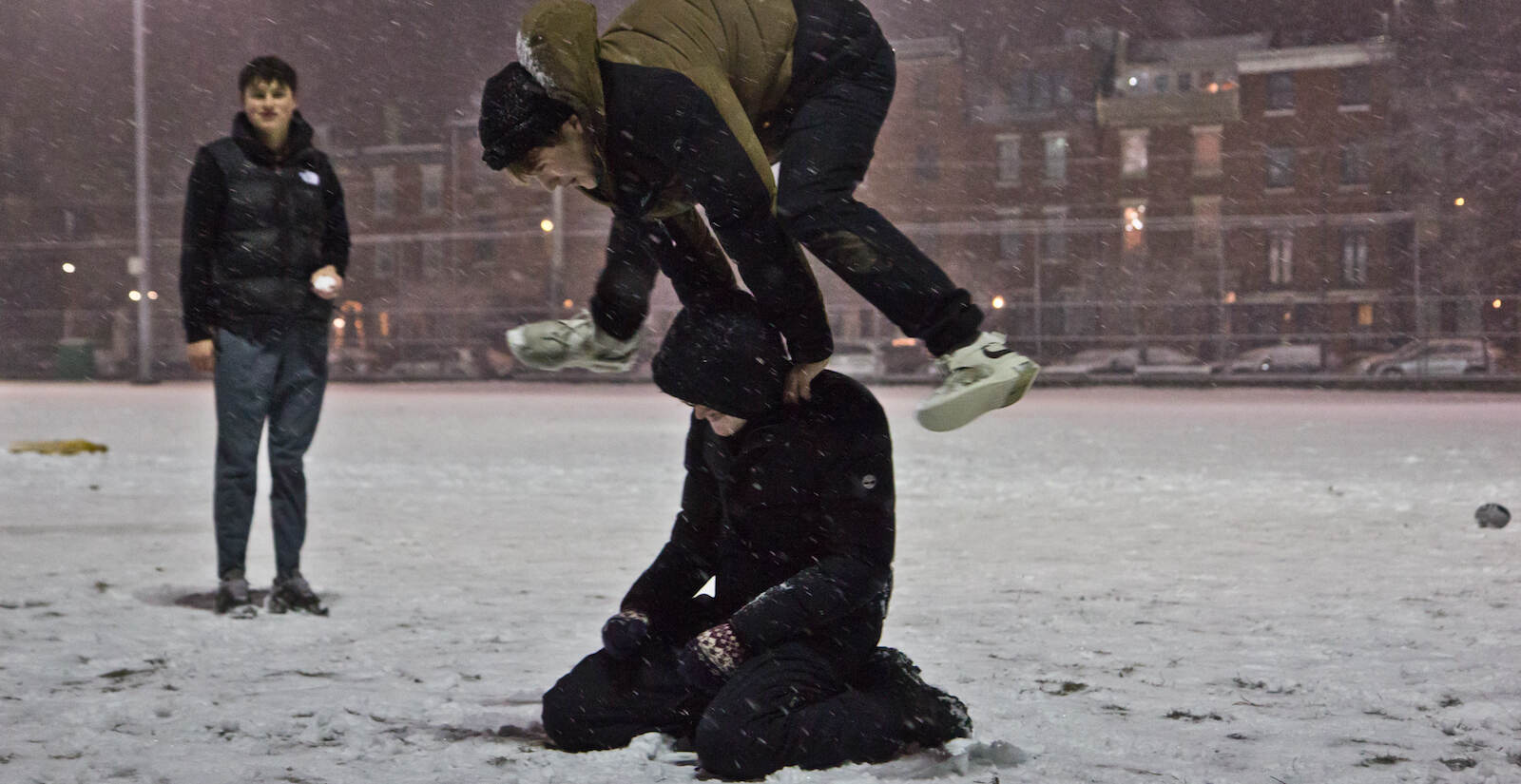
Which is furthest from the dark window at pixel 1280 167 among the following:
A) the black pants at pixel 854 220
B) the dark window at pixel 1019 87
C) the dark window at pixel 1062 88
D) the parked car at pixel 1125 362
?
the black pants at pixel 854 220

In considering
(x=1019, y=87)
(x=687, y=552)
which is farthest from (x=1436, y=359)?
(x=687, y=552)

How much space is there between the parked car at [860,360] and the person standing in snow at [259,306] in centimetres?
2799

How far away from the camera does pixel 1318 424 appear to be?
16.7 metres

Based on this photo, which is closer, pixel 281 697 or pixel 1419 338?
pixel 281 697

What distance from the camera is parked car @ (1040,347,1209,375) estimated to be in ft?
112

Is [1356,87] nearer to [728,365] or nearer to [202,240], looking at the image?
[202,240]

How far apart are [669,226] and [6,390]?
3033cm

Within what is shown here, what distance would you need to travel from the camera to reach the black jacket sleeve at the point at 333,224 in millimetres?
5332

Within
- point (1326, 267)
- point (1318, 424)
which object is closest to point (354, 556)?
point (1318, 424)

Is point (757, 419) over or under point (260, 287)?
under

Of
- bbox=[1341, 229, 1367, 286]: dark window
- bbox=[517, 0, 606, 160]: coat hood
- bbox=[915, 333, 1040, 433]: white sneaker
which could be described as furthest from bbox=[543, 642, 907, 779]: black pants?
bbox=[1341, 229, 1367, 286]: dark window

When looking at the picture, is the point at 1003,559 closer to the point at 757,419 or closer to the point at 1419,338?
the point at 757,419

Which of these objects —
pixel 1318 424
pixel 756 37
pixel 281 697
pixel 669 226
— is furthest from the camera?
pixel 1318 424

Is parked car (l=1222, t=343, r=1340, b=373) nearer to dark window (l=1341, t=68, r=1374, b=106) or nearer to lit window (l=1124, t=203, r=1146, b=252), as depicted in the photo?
lit window (l=1124, t=203, r=1146, b=252)
